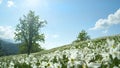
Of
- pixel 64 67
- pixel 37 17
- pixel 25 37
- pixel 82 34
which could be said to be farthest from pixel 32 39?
pixel 64 67

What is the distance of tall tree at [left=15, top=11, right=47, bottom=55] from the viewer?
2721 inches

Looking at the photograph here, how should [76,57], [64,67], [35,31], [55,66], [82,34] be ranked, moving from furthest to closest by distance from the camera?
[82,34]
[35,31]
[64,67]
[55,66]
[76,57]

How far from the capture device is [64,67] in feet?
19.7

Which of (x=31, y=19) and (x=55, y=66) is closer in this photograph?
(x=55, y=66)

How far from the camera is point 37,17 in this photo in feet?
232

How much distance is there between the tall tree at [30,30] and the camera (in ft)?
227

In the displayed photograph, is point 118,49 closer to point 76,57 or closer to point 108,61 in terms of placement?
point 108,61

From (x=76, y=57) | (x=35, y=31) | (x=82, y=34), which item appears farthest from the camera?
(x=82, y=34)

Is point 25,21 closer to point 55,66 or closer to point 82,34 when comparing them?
point 82,34

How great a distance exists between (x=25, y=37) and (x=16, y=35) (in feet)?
12.1

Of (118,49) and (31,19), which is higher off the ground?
(31,19)

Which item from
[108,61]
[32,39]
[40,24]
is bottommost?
[108,61]

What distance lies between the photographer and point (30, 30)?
68688mm

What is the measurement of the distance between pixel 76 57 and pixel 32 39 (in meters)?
66.1
